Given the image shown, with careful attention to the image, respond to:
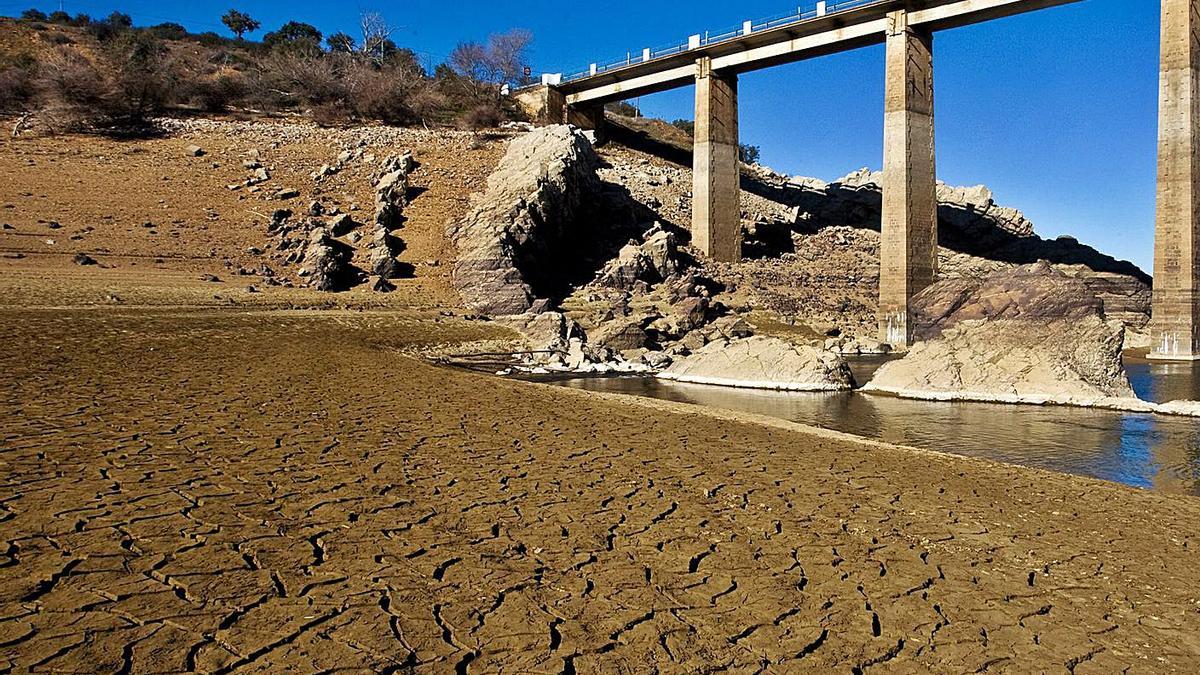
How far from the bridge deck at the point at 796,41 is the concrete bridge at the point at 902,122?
2.1 inches

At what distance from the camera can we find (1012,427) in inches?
479

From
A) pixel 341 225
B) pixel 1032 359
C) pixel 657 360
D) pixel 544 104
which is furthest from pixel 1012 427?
pixel 544 104

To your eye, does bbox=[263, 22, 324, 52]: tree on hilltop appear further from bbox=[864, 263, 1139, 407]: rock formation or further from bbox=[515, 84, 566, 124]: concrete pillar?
bbox=[864, 263, 1139, 407]: rock formation

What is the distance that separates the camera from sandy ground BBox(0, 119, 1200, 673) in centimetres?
363

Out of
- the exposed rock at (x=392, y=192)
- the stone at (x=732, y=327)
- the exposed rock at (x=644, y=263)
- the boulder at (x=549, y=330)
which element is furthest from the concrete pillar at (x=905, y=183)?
the exposed rock at (x=392, y=192)

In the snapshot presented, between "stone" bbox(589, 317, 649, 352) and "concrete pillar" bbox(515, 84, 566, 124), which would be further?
"concrete pillar" bbox(515, 84, 566, 124)

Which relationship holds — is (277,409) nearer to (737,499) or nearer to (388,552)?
(388,552)

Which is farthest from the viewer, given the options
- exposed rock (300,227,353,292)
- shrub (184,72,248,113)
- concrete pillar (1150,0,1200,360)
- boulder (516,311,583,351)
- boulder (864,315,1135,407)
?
shrub (184,72,248,113)

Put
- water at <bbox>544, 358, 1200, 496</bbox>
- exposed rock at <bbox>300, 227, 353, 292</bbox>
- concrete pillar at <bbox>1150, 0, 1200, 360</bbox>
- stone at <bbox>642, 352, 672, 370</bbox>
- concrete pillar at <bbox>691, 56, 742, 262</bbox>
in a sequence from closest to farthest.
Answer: water at <bbox>544, 358, 1200, 496</bbox>, stone at <bbox>642, 352, 672, 370</bbox>, concrete pillar at <bbox>1150, 0, 1200, 360</bbox>, exposed rock at <bbox>300, 227, 353, 292</bbox>, concrete pillar at <bbox>691, 56, 742, 262</bbox>

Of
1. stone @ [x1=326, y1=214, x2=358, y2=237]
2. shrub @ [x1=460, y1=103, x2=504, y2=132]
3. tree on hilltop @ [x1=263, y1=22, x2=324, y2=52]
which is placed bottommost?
stone @ [x1=326, y1=214, x2=358, y2=237]

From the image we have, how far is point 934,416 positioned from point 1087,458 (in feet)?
11.6

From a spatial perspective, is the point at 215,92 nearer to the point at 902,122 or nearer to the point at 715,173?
the point at 715,173

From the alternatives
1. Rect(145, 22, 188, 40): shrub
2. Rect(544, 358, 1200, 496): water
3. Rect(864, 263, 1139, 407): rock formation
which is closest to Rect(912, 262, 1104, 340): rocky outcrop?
Rect(864, 263, 1139, 407): rock formation

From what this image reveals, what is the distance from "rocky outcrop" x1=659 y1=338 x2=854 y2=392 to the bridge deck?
65.2ft
